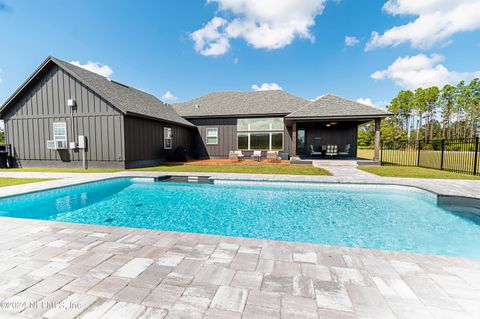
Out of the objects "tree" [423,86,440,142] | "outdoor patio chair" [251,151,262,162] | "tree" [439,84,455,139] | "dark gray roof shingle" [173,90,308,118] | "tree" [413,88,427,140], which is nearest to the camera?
"outdoor patio chair" [251,151,262,162]

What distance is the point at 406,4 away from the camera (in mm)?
9664

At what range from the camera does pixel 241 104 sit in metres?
17.6

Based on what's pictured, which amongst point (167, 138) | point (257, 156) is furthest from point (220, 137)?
point (167, 138)

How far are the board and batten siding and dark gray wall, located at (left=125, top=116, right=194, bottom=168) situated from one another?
17.5 inches

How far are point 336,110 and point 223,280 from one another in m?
12.6

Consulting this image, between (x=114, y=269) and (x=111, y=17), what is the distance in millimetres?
14636

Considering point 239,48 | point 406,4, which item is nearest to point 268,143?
point 239,48

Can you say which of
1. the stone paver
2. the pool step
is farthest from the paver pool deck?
the pool step

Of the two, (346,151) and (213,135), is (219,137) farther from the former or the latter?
(346,151)

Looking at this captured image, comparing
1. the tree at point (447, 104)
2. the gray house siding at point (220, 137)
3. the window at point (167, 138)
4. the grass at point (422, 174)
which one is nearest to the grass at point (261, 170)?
the grass at point (422, 174)

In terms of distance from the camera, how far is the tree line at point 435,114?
36.5 m

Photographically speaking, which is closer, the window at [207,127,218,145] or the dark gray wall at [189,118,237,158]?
the dark gray wall at [189,118,237,158]

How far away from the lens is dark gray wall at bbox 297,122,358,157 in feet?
50.6

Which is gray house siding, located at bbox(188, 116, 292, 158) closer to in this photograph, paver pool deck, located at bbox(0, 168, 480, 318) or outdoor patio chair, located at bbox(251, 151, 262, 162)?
outdoor patio chair, located at bbox(251, 151, 262, 162)
